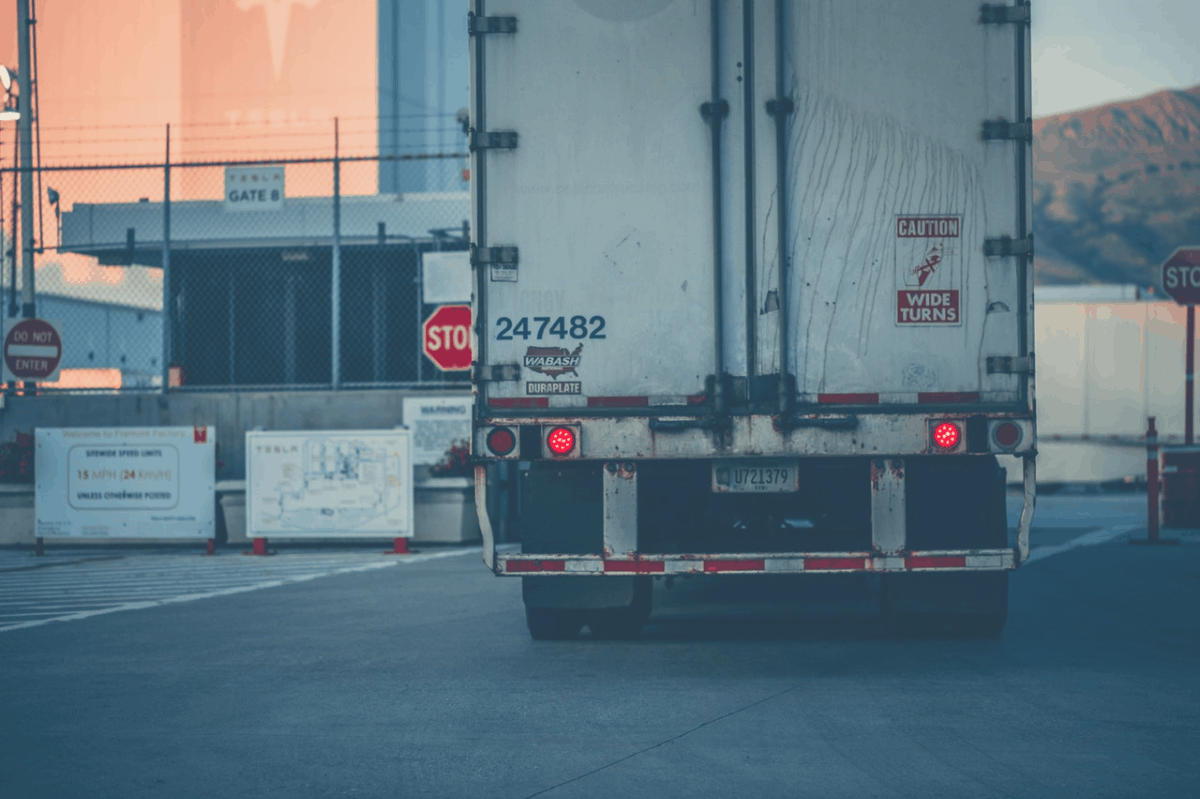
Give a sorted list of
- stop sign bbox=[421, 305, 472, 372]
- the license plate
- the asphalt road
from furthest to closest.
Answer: stop sign bbox=[421, 305, 472, 372] → the license plate → the asphalt road

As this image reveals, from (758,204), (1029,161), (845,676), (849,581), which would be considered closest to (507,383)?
(758,204)

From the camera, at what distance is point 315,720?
21.8 ft

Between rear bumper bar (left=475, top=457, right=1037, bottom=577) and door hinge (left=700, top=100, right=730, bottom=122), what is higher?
door hinge (left=700, top=100, right=730, bottom=122)

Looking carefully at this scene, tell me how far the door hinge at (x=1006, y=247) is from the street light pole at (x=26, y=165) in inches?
612

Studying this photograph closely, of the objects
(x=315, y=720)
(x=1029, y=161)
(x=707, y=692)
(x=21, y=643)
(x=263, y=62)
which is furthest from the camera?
(x=263, y=62)

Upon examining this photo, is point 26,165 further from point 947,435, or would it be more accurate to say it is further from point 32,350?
point 947,435

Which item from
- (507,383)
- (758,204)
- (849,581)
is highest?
(758,204)

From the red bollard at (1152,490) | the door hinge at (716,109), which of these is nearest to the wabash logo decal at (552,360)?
the door hinge at (716,109)

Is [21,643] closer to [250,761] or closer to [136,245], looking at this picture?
[250,761]

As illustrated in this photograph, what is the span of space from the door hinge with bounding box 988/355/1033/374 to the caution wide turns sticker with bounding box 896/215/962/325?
0.30 metres

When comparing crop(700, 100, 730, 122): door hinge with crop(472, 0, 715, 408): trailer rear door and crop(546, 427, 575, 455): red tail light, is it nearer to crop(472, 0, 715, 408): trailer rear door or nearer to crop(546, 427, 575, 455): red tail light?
crop(472, 0, 715, 408): trailer rear door

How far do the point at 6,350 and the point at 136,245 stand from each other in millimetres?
6997

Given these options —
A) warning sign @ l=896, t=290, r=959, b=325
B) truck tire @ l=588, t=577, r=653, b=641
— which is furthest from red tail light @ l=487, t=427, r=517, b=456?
warning sign @ l=896, t=290, r=959, b=325

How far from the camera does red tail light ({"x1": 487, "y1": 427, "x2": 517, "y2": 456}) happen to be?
784cm
